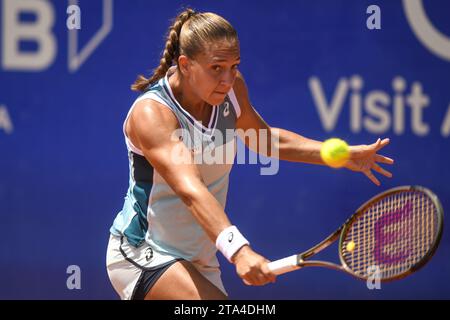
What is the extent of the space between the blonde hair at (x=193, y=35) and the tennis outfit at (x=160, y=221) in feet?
0.43

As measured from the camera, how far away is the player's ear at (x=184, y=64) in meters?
3.43

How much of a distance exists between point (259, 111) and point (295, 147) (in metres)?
1.25

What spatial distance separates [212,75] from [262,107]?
174 cm

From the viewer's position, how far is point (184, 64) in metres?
3.44

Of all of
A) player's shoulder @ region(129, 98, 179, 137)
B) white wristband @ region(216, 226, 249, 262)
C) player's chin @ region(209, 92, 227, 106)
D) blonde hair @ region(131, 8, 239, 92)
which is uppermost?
blonde hair @ region(131, 8, 239, 92)

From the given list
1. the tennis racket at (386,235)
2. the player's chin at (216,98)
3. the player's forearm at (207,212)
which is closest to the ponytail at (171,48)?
the player's chin at (216,98)

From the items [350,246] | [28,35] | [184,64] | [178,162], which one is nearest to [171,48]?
[184,64]

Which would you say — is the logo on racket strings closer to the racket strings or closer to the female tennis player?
the racket strings

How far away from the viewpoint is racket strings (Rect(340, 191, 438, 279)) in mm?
3213

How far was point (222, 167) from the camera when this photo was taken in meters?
3.51

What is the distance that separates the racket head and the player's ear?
2.58 feet

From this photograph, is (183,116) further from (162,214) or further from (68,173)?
(68,173)

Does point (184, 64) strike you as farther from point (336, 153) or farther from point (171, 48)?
point (336, 153)

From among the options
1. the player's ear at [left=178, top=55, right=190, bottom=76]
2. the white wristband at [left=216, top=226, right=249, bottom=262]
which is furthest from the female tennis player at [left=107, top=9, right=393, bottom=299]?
the white wristband at [left=216, top=226, right=249, bottom=262]
